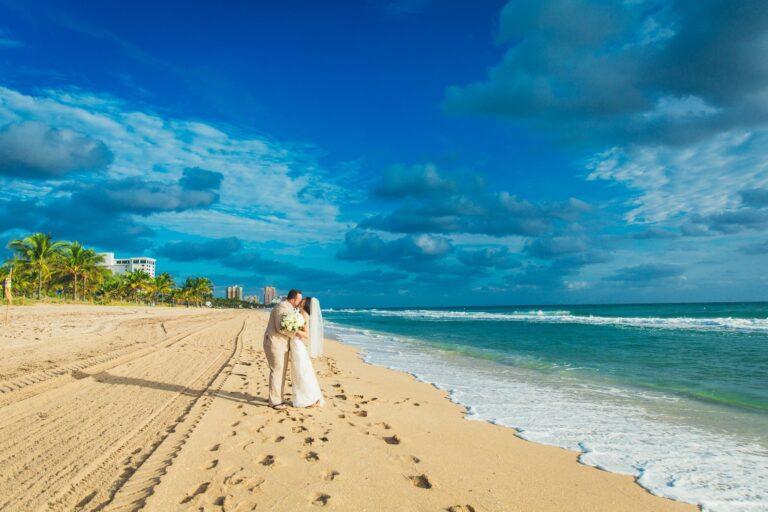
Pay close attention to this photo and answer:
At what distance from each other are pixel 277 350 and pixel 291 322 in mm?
674

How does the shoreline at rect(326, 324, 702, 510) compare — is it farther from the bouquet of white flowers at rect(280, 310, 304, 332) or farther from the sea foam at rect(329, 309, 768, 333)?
the sea foam at rect(329, 309, 768, 333)

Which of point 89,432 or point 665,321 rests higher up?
point 89,432

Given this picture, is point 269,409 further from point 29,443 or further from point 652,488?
point 652,488

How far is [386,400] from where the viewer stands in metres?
8.72

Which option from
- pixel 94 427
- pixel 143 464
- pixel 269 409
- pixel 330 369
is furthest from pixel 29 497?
pixel 330 369

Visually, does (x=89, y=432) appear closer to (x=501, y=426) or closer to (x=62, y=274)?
(x=501, y=426)

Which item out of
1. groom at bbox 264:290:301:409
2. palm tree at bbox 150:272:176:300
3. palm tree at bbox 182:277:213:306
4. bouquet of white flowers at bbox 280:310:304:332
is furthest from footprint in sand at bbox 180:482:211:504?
palm tree at bbox 182:277:213:306

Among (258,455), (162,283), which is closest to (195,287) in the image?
(162,283)

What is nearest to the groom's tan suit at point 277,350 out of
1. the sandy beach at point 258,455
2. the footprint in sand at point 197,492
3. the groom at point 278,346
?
the groom at point 278,346

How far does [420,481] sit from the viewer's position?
15.1 ft

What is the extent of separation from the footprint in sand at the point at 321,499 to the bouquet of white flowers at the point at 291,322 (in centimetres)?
363

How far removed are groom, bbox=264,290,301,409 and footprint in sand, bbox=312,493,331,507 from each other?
11.6 ft

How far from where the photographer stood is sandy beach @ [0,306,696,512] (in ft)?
13.6

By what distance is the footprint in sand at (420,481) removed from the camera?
4.50m
